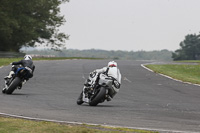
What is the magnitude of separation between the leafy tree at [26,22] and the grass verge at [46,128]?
52.3 m

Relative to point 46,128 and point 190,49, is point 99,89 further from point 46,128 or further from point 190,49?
point 190,49

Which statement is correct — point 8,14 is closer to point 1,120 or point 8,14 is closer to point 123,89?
point 123,89

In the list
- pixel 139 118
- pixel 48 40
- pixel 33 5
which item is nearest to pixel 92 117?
pixel 139 118

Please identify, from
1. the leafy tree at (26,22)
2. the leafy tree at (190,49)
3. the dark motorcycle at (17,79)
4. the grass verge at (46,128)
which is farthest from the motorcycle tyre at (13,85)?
the leafy tree at (190,49)

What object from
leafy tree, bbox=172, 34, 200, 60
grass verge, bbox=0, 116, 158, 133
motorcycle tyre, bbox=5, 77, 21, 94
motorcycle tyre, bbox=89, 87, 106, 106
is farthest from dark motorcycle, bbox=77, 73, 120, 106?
leafy tree, bbox=172, 34, 200, 60

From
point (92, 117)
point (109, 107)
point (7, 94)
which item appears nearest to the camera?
point (92, 117)

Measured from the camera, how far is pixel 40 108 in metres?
14.2

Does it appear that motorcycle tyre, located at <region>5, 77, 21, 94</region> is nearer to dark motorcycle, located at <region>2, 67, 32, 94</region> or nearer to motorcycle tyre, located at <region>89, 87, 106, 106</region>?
dark motorcycle, located at <region>2, 67, 32, 94</region>

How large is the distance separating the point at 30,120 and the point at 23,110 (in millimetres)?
2238

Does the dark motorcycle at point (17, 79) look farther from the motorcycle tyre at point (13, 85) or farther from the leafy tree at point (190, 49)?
the leafy tree at point (190, 49)

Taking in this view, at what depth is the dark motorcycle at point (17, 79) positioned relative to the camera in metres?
18.8

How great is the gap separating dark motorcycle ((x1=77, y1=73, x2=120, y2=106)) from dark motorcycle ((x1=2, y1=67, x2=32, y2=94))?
402cm

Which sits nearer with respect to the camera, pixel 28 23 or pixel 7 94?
pixel 7 94

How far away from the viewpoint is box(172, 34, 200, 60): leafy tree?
157m
